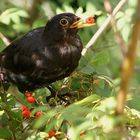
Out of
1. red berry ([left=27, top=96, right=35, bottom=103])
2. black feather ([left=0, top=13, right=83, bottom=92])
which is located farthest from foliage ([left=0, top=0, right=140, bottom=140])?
black feather ([left=0, top=13, right=83, bottom=92])

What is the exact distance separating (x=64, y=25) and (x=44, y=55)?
27 centimetres

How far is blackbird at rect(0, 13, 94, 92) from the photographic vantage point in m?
3.26

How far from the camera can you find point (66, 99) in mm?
2600

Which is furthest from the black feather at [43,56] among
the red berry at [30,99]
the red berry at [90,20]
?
the red berry at [30,99]

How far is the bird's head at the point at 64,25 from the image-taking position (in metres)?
3.27

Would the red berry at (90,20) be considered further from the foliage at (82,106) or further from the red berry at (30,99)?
the red berry at (30,99)

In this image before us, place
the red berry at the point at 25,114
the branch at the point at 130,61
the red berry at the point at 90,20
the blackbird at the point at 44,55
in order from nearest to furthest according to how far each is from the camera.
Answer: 1. the branch at the point at 130,61
2. the red berry at the point at 25,114
3. the red berry at the point at 90,20
4. the blackbird at the point at 44,55

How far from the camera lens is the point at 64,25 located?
338 cm

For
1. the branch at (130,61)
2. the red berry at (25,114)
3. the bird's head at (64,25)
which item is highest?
the branch at (130,61)

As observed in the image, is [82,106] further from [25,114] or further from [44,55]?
[44,55]

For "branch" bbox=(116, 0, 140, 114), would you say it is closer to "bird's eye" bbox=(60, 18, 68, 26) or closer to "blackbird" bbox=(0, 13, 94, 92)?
"blackbird" bbox=(0, 13, 94, 92)

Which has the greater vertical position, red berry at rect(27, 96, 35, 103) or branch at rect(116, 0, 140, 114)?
branch at rect(116, 0, 140, 114)

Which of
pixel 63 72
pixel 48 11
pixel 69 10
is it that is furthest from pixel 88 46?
pixel 48 11

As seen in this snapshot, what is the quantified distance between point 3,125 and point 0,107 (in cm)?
12
